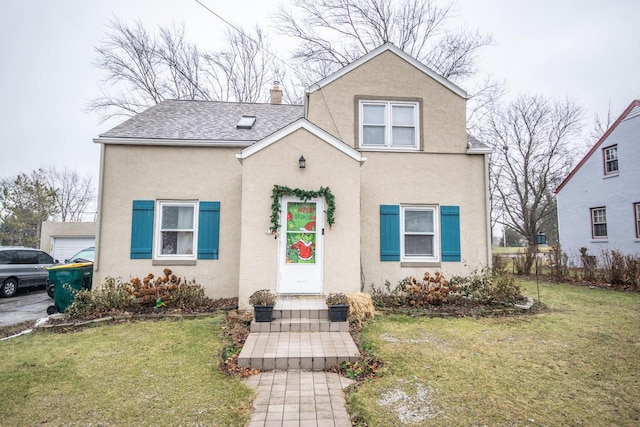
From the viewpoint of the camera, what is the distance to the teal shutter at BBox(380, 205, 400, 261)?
27.7 ft

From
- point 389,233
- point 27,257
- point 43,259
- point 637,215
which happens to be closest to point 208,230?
point 389,233

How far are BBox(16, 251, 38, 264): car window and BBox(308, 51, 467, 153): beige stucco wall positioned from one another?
11.3m

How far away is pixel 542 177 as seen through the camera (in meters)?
23.3

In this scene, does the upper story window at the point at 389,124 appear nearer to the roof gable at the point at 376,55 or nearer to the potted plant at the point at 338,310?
the roof gable at the point at 376,55

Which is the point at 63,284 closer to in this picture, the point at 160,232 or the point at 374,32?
the point at 160,232

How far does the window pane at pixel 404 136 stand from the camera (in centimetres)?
892

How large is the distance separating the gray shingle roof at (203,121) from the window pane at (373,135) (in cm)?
268

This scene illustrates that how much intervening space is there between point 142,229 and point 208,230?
159cm

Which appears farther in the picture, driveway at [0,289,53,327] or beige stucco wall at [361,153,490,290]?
beige stucco wall at [361,153,490,290]

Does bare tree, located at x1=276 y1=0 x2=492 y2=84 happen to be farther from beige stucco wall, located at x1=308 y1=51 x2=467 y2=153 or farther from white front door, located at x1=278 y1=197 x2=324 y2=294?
white front door, located at x1=278 y1=197 x2=324 y2=294

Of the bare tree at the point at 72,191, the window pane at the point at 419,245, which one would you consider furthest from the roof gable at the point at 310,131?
the bare tree at the point at 72,191

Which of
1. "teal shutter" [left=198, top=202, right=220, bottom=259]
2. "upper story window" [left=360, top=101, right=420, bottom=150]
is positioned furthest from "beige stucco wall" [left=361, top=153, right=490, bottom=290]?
"teal shutter" [left=198, top=202, right=220, bottom=259]

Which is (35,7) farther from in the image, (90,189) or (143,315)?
(90,189)

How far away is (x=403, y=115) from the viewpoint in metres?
9.03
